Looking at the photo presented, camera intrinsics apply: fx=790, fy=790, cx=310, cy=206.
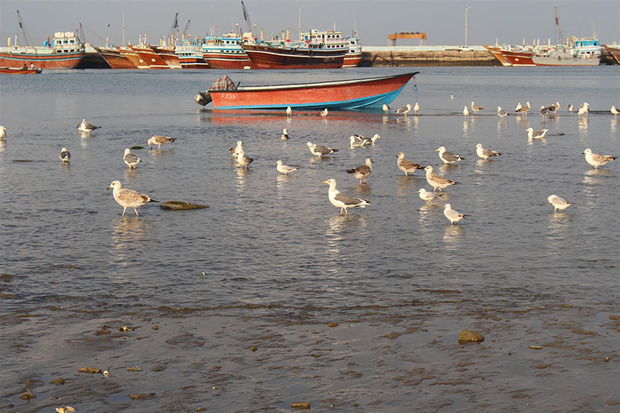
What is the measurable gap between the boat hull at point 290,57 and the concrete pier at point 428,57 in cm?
2971

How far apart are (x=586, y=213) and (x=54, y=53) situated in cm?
14061

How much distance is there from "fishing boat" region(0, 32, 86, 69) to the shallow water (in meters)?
128

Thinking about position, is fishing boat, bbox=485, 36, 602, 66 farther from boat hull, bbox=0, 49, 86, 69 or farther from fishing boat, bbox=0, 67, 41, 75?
fishing boat, bbox=0, 67, 41, 75

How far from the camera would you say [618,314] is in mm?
9586

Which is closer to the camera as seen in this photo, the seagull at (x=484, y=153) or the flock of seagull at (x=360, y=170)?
the flock of seagull at (x=360, y=170)

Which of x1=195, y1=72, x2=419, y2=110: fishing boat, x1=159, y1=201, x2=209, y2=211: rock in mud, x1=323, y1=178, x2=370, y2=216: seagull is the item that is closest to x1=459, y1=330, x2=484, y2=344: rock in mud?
x1=323, y1=178, x2=370, y2=216: seagull

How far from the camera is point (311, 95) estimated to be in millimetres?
45938

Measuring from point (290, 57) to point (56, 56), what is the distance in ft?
142

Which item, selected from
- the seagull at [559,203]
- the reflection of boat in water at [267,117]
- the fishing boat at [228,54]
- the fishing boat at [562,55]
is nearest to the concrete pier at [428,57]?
the fishing boat at [562,55]

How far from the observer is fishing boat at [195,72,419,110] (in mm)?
45812

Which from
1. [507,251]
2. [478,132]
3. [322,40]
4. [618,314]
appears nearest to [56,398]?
[618,314]

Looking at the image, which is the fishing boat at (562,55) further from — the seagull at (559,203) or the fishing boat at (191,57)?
the seagull at (559,203)

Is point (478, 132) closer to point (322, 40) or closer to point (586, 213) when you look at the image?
point (586, 213)

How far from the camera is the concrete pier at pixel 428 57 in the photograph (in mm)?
172762
